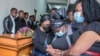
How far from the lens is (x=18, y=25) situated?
6430mm

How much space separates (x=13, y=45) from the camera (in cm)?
238

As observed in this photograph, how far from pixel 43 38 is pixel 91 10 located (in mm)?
1188

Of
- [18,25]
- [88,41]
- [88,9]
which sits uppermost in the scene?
[88,9]

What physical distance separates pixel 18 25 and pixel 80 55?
5.12 meters

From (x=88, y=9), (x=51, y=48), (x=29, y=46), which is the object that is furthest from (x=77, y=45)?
(x=29, y=46)

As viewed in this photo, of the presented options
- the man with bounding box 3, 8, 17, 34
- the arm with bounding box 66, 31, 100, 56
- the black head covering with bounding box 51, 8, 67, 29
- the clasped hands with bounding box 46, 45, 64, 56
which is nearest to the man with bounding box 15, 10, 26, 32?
the man with bounding box 3, 8, 17, 34

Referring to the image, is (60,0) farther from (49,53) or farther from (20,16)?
(49,53)

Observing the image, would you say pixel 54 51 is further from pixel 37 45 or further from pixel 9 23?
pixel 9 23

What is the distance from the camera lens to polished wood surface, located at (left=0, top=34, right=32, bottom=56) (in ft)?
7.82

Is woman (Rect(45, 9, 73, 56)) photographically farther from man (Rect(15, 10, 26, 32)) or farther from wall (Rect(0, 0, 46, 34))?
wall (Rect(0, 0, 46, 34))

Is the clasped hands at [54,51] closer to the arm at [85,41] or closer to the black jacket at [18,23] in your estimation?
the arm at [85,41]

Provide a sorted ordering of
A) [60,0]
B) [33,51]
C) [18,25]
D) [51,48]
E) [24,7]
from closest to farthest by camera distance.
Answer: [51,48]
[33,51]
[18,25]
[24,7]
[60,0]

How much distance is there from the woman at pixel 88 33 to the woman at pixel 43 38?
988mm

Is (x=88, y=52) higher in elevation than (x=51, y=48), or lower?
higher
